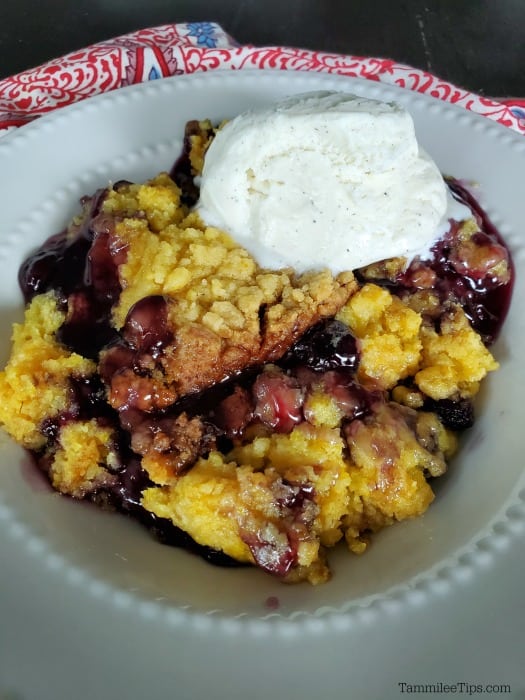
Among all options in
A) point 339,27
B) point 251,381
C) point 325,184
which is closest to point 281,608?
point 251,381

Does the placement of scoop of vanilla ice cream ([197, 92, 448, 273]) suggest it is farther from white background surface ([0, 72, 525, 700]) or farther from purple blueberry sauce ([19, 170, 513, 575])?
white background surface ([0, 72, 525, 700])

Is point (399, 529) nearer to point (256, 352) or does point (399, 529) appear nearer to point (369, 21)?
point (256, 352)

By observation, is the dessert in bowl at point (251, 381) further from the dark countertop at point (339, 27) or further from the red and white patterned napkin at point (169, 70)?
the dark countertop at point (339, 27)

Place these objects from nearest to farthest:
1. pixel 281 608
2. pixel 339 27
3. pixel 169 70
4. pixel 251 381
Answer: pixel 281 608 → pixel 251 381 → pixel 169 70 → pixel 339 27

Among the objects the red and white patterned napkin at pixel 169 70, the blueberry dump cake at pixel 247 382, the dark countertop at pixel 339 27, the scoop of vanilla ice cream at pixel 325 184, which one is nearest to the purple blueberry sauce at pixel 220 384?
the blueberry dump cake at pixel 247 382

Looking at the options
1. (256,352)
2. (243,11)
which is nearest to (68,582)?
(256,352)

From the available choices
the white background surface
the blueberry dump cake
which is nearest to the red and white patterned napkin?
the blueberry dump cake

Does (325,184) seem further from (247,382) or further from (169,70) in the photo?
(169,70)

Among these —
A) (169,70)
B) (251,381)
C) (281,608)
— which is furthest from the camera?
(169,70)
